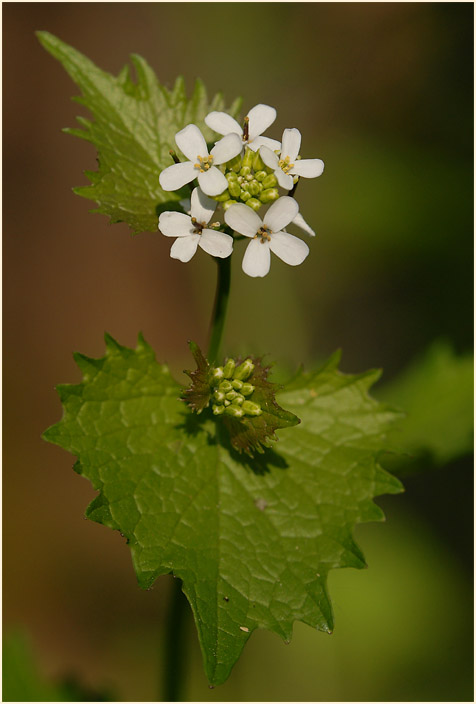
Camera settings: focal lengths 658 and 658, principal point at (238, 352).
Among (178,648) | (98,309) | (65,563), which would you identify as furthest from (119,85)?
(65,563)

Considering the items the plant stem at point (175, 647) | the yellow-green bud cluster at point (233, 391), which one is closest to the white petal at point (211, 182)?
the yellow-green bud cluster at point (233, 391)

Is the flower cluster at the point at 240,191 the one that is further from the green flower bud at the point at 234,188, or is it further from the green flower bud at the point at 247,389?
the green flower bud at the point at 247,389

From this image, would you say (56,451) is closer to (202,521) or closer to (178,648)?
(178,648)

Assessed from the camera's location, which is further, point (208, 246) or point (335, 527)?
point (335, 527)

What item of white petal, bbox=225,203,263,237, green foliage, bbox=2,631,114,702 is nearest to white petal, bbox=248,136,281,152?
white petal, bbox=225,203,263,237

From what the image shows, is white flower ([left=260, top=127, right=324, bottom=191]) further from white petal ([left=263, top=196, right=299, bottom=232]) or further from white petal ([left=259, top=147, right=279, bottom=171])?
white petal ([left=263, top=196, right=299, bottom=232])

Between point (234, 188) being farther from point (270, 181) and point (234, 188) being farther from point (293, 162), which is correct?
point (293, 162)
